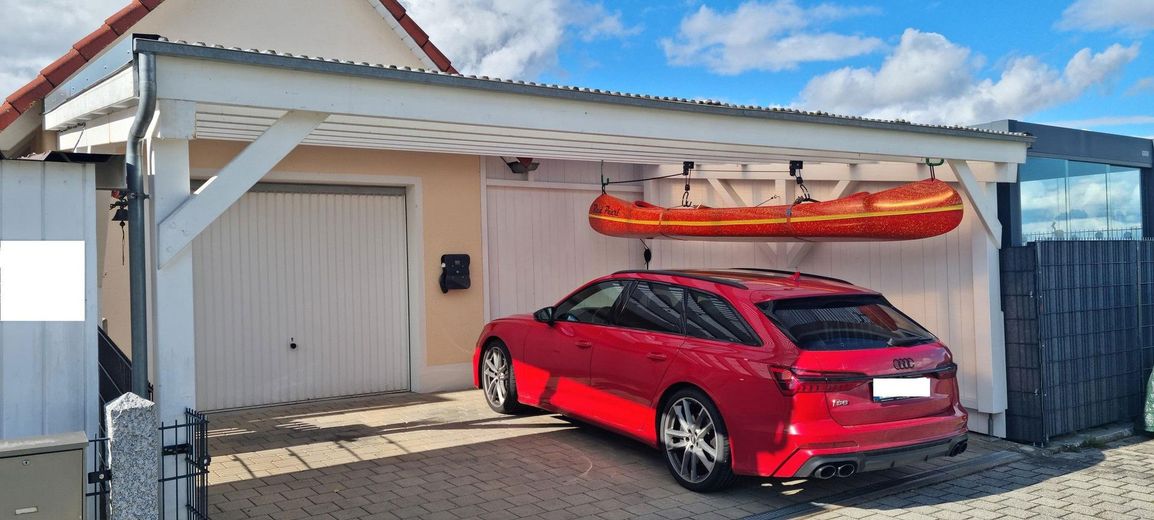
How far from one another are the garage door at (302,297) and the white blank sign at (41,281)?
4120mm

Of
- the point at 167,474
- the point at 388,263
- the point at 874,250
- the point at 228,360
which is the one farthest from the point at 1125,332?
the point at 228,360

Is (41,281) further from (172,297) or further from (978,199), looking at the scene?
(978,199)

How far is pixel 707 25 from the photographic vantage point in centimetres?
1495

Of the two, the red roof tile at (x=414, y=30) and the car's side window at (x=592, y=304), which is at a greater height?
the red roof tile at (x=414, y=30)

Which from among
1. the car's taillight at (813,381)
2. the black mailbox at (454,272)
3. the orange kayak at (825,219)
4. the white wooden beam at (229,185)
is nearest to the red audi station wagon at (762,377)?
the car's taillight at (813,381)

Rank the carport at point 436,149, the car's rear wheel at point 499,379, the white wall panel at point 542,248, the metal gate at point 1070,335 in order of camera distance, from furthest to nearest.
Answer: the white wall panel at point 542,248, the car's rear wheel at point 499,379, the metal gate at point 1070,335, the carport at point 436,149

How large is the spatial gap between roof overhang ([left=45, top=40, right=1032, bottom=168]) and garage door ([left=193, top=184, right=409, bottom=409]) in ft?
6.98

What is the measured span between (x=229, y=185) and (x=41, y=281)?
1.10 m

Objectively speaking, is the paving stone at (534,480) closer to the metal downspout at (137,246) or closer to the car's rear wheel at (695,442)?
the car's rear wheel at (695,442)

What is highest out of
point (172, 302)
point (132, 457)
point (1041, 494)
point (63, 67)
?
point (63, 67)

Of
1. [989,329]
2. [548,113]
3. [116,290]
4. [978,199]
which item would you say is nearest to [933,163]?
[978,199]

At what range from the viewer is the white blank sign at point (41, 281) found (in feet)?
15.6

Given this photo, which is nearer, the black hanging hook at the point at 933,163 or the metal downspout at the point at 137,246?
the metal downspout at the point at 137,246

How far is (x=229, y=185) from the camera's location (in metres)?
4.83
